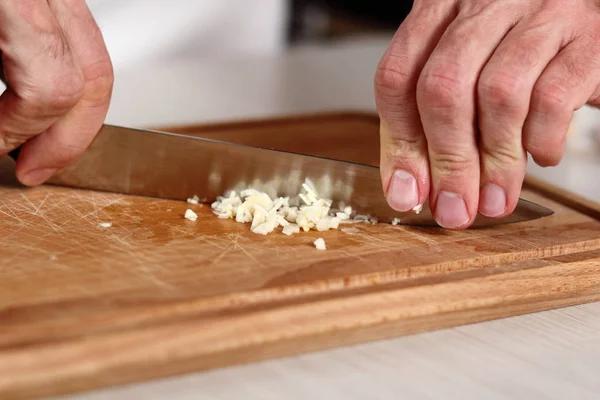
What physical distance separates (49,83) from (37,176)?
0.59 ft

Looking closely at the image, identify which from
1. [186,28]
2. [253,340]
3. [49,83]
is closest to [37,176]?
[49,83]

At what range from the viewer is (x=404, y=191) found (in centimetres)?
101

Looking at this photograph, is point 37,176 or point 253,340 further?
point 37,176

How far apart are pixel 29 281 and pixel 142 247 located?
0.51 feet

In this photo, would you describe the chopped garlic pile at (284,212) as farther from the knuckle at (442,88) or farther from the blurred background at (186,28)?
the blurred background at (186,28)

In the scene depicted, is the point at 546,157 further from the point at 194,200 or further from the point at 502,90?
the point at 194,200

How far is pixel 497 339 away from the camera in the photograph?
85 cm

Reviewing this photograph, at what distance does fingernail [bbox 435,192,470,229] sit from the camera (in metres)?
0.99

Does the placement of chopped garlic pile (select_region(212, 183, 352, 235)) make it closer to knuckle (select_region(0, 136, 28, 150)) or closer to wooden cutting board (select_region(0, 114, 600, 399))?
wooden cutting board (select_region(0, 114, 600, 399))

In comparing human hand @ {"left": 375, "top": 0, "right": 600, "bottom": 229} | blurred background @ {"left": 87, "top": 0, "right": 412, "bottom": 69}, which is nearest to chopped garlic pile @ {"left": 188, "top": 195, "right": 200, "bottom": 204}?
human hand @ {"left": 375, "top": 0, "right": 600, "bottom": 229}

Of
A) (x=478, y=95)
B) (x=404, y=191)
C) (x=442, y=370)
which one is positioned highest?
(x=478, y=95)

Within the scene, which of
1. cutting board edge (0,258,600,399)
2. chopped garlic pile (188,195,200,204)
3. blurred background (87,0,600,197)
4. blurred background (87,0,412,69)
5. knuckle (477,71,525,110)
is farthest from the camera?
blurred background (87,0,412,69)

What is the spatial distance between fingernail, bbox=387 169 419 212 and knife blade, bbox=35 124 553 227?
0.23ft

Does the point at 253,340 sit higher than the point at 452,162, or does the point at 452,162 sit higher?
the point at 452,162
